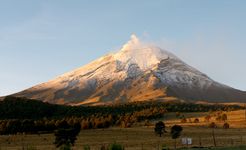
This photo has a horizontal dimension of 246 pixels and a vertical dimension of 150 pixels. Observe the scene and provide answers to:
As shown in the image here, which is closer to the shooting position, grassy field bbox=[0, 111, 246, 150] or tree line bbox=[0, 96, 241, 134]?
grassy field bbox=[0, 111, 246, 150]

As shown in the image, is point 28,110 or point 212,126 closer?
point 212,126

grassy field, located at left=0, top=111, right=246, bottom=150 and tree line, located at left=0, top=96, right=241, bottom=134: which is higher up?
tree line, located at left=0, top=96, right=241, bottom=134

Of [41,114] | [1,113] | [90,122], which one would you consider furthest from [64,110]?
[90,122]

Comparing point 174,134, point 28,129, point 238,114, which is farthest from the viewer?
point 238,114

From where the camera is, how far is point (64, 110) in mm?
195250

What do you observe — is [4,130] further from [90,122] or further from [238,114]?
[238,114]

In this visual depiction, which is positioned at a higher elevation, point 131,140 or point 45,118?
point 45,118

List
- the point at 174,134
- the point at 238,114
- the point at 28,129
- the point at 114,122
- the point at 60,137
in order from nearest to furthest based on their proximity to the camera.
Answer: the point at 60,137 → the point at 174,134 → the point at 28,129 → the point at 114,122 → the point at 238,114

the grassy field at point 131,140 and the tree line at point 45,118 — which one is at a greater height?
the tree line at point 45,118

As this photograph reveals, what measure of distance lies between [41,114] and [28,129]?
46067 millimetres

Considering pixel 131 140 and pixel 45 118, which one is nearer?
pixel 131 140

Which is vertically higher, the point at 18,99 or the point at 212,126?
the point at 18,99

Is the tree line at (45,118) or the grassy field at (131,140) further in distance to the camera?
the tree line at (45,118)

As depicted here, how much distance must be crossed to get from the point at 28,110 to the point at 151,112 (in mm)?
50356
